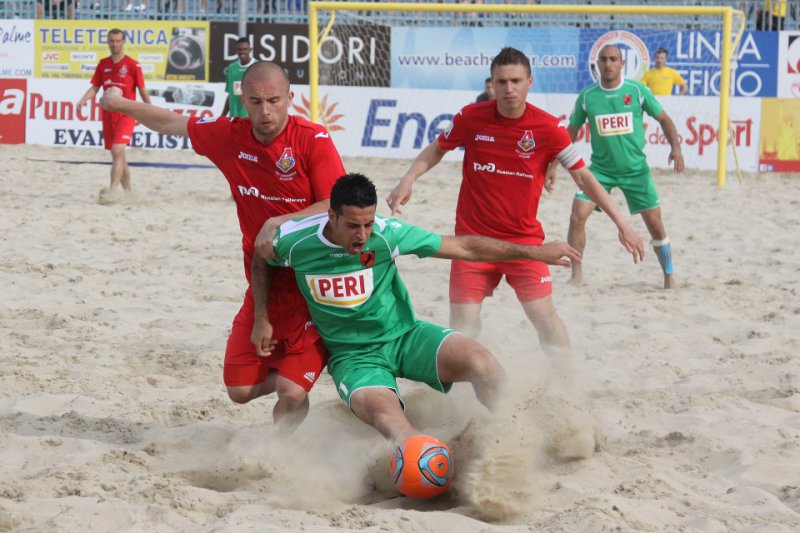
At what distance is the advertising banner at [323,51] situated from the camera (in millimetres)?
16531

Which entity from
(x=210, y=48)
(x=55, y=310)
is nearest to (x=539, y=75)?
(x=210, y=48)

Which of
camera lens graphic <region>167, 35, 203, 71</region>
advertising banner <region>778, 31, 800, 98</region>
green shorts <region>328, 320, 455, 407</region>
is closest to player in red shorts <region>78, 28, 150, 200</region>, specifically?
camera lens graphic <region>167, 35, 203, 71</region>

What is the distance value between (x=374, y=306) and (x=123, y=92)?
332 inches

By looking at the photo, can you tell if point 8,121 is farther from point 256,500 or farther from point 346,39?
point 256,500

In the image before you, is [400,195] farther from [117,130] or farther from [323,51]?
[323,51]

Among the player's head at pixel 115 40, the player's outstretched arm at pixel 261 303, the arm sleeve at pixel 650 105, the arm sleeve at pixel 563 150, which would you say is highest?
the player's head at pixel 115 40

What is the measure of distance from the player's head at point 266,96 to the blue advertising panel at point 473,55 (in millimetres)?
11783

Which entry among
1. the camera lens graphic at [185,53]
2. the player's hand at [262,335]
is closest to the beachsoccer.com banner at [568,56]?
the camera lens graphic at [185,53]

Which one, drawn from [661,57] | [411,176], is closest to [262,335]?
Answer: [411,176]

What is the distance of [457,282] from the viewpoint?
5.60m

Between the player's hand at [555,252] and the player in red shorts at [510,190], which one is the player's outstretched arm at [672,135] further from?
the player's hand at [555,252]

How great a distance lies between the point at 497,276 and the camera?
565 centimetres

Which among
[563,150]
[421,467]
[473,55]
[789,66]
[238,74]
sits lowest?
[421,467]

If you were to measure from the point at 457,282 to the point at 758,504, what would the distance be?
83.2 inches
